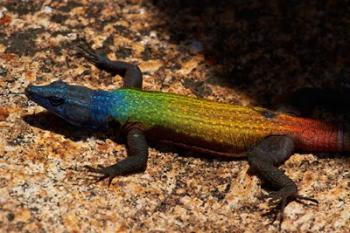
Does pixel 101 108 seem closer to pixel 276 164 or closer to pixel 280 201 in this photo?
pixel 276 164

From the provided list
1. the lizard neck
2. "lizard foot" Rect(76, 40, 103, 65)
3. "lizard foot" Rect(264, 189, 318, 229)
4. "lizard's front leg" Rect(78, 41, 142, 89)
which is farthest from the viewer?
"lizard foot" Rect(76, 40, 103, 65)

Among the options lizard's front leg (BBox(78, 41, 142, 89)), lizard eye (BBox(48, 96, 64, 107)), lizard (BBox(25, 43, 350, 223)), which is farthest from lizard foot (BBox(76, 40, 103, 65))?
lizard eye (BBox(48, 96, 64, 107))

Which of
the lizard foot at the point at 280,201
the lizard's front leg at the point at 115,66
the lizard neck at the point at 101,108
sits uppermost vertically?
the lizard's front leg at the point at 115,66

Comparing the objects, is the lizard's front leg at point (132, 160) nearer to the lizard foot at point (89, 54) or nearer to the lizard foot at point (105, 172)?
the lizard foot at point (105, 172)

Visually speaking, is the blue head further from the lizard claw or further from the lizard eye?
the lizard claw

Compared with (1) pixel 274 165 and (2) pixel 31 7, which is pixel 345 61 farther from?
(2) pixel 31 7

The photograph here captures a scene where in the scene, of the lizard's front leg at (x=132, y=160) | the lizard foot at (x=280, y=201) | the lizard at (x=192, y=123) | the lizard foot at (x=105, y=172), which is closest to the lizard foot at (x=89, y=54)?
the lizard at (x=192, y=123)
